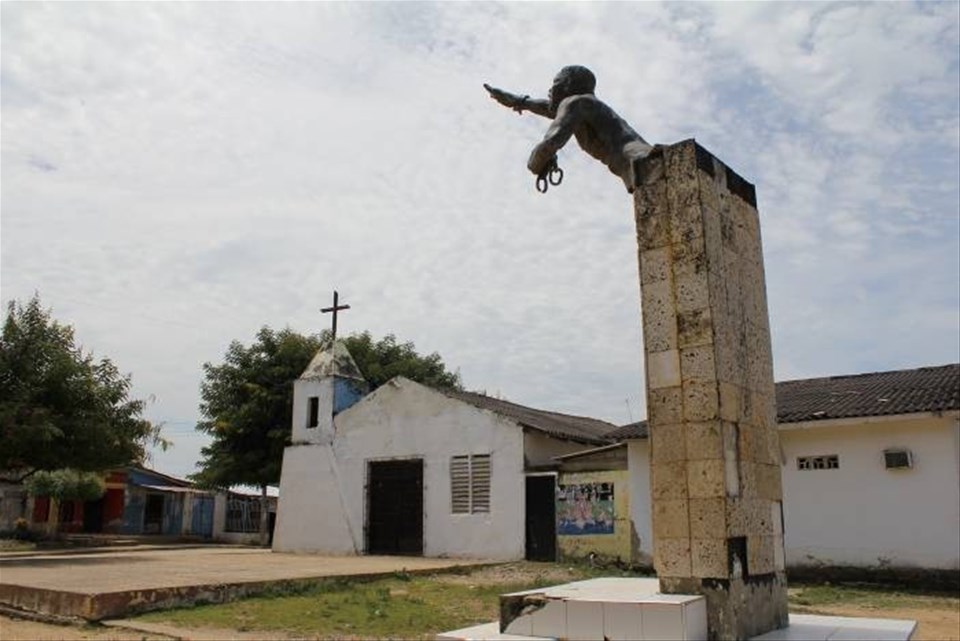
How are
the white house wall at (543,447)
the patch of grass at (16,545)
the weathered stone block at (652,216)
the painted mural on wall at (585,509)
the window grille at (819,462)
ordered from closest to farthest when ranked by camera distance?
the weathered stone block at (652,216), the window grille at (819,462), the painted mural on wall at (585,509), the white house wall at (543,447), the patch of grass at (16,545)

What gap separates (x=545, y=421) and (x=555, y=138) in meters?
15.7

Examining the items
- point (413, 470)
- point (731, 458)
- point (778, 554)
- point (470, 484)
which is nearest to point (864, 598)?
point (778, 554)

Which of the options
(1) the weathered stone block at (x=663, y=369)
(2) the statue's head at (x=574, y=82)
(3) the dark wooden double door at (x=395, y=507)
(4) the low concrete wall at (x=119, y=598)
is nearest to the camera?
(1) the weathered stone block at (x=663, y=369)

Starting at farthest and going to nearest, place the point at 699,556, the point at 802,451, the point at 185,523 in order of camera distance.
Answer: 1. the point at 185,523
2. the point at 802,451
3. the point at 699,556

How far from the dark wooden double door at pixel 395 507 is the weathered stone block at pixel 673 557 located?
1458cm

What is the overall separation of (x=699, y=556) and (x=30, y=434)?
14033 millimetres

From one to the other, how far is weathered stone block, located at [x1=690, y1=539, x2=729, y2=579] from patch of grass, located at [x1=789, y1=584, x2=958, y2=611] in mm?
5802

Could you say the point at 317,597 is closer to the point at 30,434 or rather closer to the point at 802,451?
the point at 30,434

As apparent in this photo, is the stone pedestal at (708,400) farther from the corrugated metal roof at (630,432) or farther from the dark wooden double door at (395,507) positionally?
the dark wooden double door at (395,507)

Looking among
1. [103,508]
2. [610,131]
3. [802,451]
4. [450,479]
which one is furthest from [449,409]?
[103,508]

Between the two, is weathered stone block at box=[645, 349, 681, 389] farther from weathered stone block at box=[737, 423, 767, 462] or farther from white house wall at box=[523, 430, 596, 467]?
white house wall at box=[523, 430, 596, 467]

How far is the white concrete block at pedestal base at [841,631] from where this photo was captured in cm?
550

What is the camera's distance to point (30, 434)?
50.4 ft

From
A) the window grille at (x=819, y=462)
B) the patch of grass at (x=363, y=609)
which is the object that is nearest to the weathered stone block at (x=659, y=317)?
the patch of grass at (x=363, y=609)
